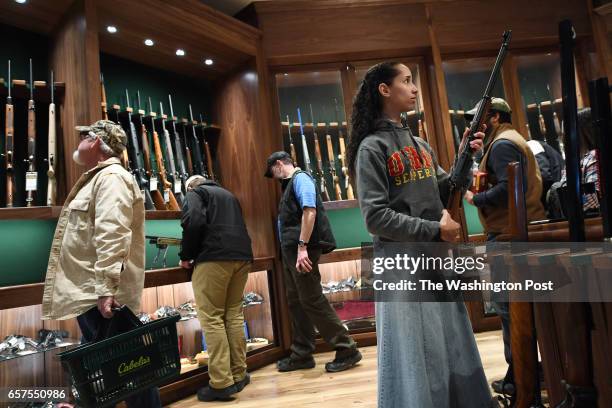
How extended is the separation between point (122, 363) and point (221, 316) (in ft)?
3.60

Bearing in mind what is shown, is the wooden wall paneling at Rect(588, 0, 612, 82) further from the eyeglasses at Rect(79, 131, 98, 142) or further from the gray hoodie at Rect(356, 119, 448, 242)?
the eyeglasses at Rect(79, 131, 98, 142)

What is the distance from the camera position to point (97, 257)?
6.52 ft

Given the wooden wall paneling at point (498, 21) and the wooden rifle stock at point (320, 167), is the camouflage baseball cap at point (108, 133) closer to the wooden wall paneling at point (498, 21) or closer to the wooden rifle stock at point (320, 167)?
the wooden rifle stock at point (320, 167)

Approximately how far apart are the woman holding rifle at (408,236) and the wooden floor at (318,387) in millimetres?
1039

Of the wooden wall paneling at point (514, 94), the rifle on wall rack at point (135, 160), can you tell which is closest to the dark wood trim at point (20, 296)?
the rifle on wall rack at point (135, 160)

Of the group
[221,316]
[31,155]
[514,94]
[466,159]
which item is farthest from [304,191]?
[514,94]

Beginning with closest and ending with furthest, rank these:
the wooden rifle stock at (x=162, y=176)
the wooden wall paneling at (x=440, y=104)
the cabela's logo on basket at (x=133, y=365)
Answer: the cabela's logo on basket at (x=133, y=365) → the wooden rifle stock at (x=162, y=176) → the wooden wall paneling at (x=440, y=104)

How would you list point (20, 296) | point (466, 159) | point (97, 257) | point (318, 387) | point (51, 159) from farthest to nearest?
point (51, 159) → point (318, 387) → point (20, 296) → point (97, 257) → point (466, 159)

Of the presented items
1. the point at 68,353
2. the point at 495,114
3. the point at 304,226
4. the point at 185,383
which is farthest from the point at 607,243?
the point at 185,383

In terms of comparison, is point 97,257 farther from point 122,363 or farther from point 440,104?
point 440,104

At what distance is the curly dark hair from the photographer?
1.68 meters

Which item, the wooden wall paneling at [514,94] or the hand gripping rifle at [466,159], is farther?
the wooden wall paneling at [514,94]

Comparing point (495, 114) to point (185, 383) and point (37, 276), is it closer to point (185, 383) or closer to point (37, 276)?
point (185, 383)

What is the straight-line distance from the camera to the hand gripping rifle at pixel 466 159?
160 cm
